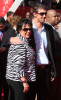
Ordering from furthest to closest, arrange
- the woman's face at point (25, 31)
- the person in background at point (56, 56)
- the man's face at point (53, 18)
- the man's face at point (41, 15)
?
1. the man's face at point (53, 18)
2. the person in background at point (56, 56)
3. the man's face at point (41, 15)
4. the woman's face at point (25, 31)

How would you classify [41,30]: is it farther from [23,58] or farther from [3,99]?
[3,99]

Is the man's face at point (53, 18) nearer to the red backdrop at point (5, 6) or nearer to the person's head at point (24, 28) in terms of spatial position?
the person's head at point (24, 28)

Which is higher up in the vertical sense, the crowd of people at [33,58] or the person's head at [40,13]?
the person's head at [40,13]

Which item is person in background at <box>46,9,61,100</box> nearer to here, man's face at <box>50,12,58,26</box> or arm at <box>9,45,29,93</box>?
man's face at <box>50,12,58,26</box>

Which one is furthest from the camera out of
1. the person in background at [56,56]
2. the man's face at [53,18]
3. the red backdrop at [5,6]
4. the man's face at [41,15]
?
the red backdrop at [5,6]

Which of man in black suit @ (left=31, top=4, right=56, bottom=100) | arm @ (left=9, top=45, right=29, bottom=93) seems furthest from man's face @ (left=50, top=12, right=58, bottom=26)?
arm @ (left=9, top=45, right=29, bottom=93)

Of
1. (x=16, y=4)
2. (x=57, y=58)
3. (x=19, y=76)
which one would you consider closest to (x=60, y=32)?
(x=57, y=58)

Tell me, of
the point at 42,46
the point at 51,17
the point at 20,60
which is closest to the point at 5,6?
the point at 51,17

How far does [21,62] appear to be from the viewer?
9.53 feet

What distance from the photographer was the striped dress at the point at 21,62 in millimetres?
2900

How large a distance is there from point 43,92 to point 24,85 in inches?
32.1

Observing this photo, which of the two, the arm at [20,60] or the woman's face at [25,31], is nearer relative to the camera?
the arm at [20,60]

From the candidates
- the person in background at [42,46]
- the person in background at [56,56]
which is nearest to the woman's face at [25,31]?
the person in background at [42,46]

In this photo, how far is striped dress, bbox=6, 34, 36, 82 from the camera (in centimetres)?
290
